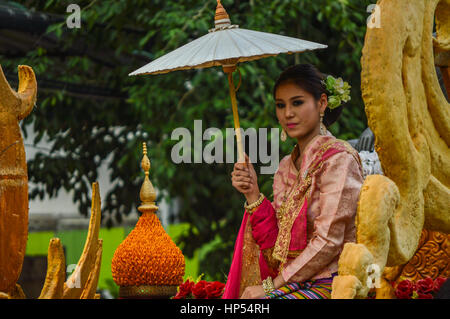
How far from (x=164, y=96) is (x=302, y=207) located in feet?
13.3

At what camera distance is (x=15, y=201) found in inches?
128

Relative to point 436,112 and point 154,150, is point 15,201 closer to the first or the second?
point 436,112

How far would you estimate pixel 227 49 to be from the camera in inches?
145

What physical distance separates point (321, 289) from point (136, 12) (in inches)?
209

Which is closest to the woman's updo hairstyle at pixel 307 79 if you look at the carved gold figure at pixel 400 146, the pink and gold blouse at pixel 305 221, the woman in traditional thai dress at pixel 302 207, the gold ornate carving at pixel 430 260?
the woman in traditional thai dress at pixel 302 207

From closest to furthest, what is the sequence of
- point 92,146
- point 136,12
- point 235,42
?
Result: point 235,42
point 136,12
point 92,146

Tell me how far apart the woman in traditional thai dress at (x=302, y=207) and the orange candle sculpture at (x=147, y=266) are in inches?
21.5

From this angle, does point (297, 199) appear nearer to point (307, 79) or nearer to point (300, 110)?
point (300, 110)

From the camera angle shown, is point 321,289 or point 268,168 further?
point 268,168

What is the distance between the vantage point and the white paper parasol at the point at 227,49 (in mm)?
3645

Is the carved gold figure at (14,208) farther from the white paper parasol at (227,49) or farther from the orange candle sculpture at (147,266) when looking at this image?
the orange candle sculpture at (147,266)
